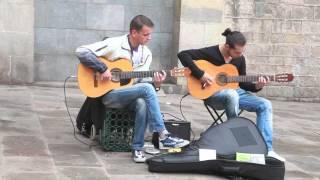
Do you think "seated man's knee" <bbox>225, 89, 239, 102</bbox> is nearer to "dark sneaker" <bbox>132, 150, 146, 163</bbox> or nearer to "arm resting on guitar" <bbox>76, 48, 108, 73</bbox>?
"dark sneaker" <bbox>132, 150, 146, 163</bbox>

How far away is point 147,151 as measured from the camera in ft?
19.9

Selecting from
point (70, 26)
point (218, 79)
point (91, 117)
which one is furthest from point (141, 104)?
point (70, 26)

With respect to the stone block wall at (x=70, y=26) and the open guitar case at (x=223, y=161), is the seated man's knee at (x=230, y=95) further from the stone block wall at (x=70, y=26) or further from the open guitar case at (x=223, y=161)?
the stone block wall at (x=70, y=26)

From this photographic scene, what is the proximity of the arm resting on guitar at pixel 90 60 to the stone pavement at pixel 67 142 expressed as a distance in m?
0.84

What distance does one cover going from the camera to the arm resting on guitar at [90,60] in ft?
18.7

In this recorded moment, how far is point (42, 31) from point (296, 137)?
5149 mm

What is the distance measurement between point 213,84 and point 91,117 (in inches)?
50.3

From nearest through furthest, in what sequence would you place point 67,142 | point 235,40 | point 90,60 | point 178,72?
1. point 90,60
2. point 178,72
3. point 235,40
4. point 67,142

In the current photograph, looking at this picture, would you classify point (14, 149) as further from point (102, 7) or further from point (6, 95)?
point (102, 7)

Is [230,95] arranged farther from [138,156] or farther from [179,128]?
[138,156]

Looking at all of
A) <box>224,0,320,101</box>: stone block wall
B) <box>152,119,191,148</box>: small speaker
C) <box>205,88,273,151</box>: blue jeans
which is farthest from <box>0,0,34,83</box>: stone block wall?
<box>205,88,273,151</box>: blue jeans

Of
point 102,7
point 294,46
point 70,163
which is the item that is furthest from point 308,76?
point 70,163

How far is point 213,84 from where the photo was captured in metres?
6.22

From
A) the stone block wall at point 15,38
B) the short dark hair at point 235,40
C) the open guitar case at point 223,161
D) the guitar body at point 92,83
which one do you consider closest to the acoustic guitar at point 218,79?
the short dark hair at point 235,40
